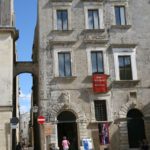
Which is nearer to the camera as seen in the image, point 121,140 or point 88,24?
point 121,140

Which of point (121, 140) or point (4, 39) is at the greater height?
point (4, 39)

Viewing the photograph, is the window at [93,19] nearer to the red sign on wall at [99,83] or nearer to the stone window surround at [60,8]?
the stone window surround at [60,8]

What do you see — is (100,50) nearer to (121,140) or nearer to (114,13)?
(114,13)

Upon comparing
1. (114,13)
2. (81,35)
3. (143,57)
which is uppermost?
(114,13)

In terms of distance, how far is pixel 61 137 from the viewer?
2730cm

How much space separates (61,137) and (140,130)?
6.01 metres

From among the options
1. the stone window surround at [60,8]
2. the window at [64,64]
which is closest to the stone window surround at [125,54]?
the window at [64,64]

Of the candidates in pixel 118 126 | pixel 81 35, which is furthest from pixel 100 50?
pixel 118 126

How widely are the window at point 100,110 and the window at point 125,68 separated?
262 cm

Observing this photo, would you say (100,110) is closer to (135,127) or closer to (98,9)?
(135,127)

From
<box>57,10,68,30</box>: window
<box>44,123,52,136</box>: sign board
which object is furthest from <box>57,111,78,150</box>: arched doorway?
<box>57,10,68,30</box>: window

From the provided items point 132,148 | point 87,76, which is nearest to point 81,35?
point 87,76

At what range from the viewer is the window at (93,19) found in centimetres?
2953

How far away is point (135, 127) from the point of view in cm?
2802
